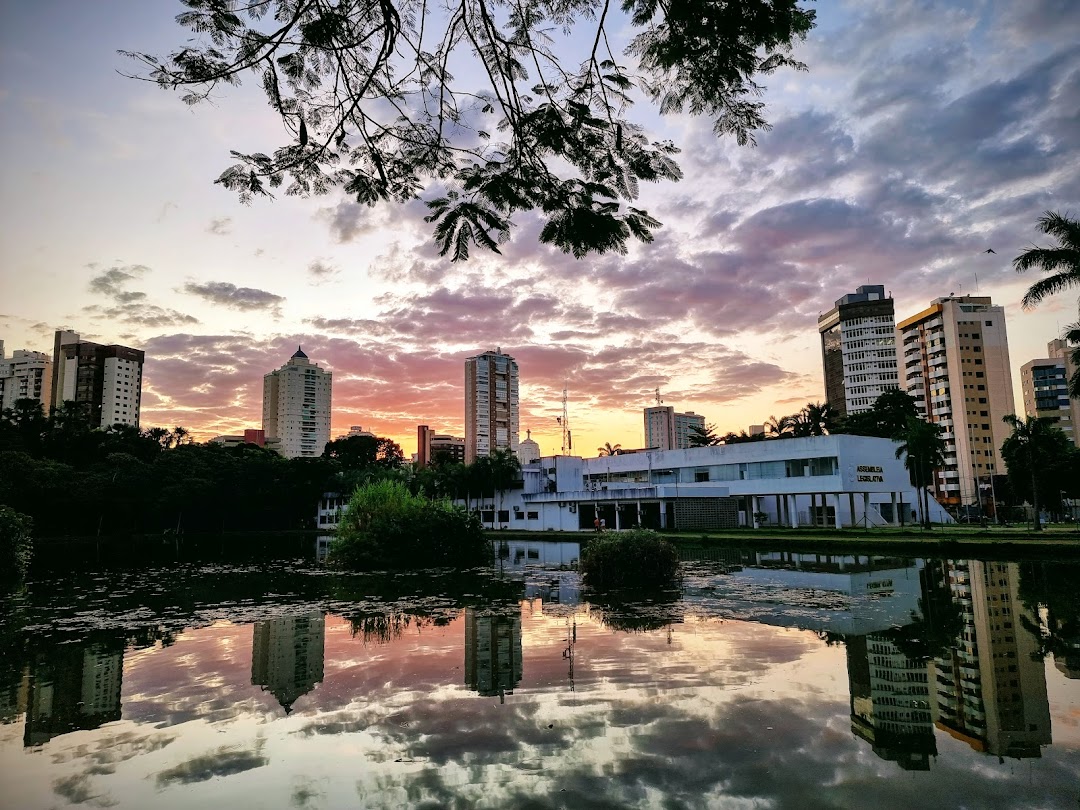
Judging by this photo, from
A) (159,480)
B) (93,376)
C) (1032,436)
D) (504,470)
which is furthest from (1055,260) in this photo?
(93,376)

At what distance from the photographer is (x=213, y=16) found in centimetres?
577

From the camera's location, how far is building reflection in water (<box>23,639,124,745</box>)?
788cm

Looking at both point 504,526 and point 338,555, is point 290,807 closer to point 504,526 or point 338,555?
point 338,555

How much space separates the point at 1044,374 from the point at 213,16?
453 feet

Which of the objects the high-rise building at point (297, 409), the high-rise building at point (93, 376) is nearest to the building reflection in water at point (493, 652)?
the high-rise building at point (93, 376)

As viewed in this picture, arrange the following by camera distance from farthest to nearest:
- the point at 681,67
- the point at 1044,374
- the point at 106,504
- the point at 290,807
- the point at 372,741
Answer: the point at 1044,374 → the point at 106,504 → the point at 372,741 → the point at 681,67 → the point at 290,807

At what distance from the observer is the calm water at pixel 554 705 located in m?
5.84

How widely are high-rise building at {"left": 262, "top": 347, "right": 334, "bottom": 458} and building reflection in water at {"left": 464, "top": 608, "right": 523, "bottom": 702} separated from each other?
167 m

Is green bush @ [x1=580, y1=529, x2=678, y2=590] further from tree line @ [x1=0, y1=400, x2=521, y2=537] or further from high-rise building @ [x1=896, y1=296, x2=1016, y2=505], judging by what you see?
high-rise building @ [x1=896, y1=296, x2=1016, y2=505]

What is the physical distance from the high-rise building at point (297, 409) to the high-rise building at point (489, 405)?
52.2m

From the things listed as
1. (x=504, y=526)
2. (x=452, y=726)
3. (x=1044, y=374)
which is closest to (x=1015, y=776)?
(x=452, y=726)

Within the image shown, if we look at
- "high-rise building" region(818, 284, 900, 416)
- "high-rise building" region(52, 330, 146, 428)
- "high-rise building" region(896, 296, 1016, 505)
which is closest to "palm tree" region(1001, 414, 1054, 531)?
"high-rise building" region(896, 296, 1016, 505)

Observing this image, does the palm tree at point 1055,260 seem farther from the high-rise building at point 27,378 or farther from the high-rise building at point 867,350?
the high-rise building at point 27,378

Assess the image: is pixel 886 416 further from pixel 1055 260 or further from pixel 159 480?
pixel 159 480
